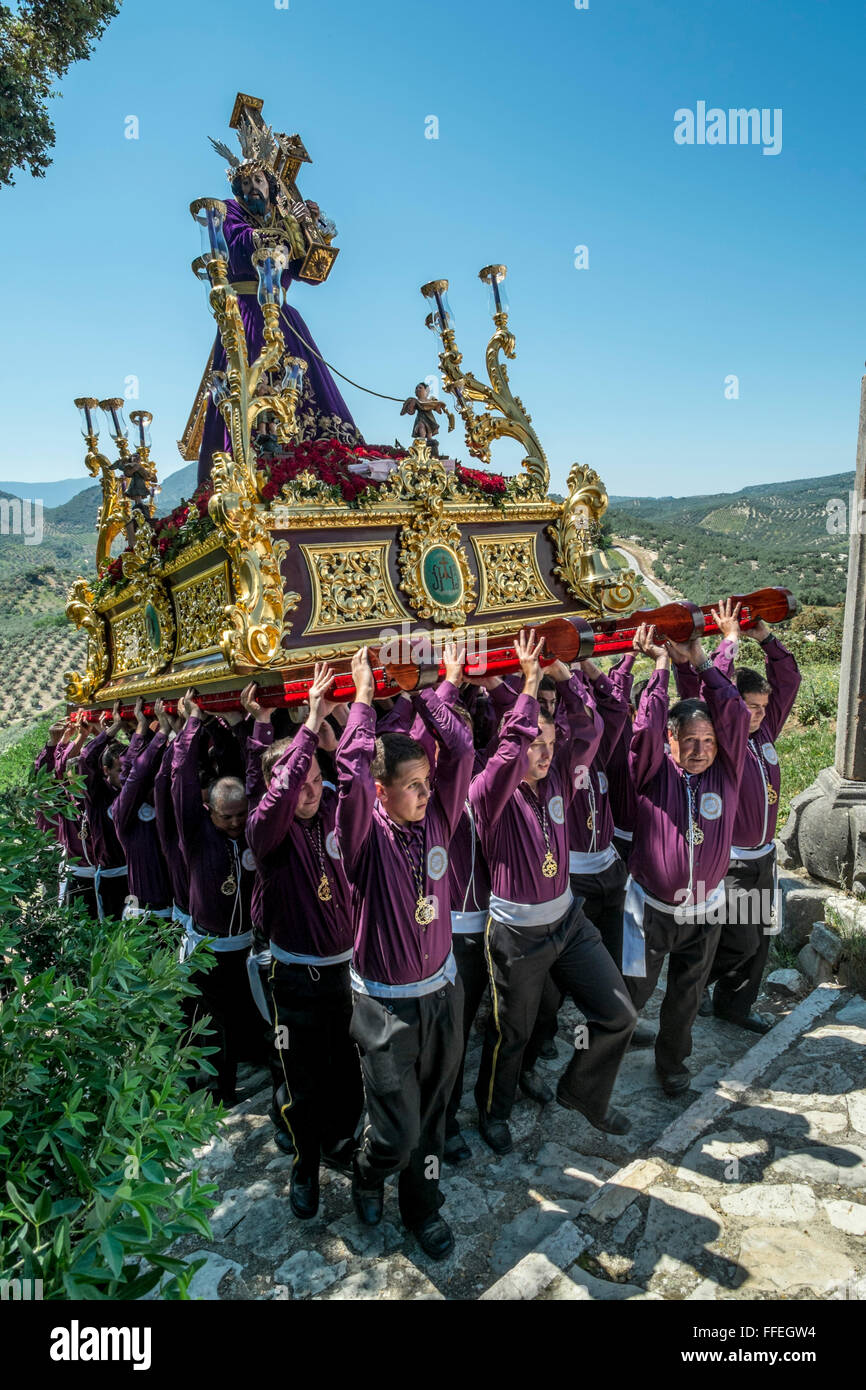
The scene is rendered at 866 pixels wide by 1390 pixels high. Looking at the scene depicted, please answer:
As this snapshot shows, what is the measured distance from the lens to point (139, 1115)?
5.58 feet

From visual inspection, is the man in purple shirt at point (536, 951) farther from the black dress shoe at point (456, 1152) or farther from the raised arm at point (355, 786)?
the raised arm at point (355, 786)

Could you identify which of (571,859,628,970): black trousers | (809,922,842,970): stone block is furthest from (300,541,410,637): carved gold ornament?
(809,922,842,970): stone block

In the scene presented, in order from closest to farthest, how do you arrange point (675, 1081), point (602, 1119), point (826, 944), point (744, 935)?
point (602, 1119) → point (675, 1081) → point (744, 935) → point (826, 944)

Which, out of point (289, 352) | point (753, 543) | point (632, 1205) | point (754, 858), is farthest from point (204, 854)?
point (753, 543)

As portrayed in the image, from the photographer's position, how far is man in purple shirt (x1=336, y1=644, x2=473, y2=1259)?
116 inches

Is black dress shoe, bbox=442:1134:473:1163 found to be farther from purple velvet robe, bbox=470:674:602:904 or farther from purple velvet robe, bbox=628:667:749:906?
purple velvet robe, bbox=628:667:749:906

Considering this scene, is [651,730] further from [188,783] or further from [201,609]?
[201,609]

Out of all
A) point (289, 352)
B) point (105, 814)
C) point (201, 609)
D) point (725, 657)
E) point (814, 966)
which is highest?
point (289, 352)

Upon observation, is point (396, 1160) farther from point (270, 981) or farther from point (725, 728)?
point (725, 728)

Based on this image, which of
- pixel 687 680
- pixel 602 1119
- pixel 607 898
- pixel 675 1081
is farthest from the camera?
pixel 607 898

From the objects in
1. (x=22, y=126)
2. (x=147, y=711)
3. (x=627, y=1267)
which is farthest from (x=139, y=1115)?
(x=22, y=126)

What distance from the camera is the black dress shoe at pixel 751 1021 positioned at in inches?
178

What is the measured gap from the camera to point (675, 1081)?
13.1 feet

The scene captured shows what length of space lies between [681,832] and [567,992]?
0.94 meters
